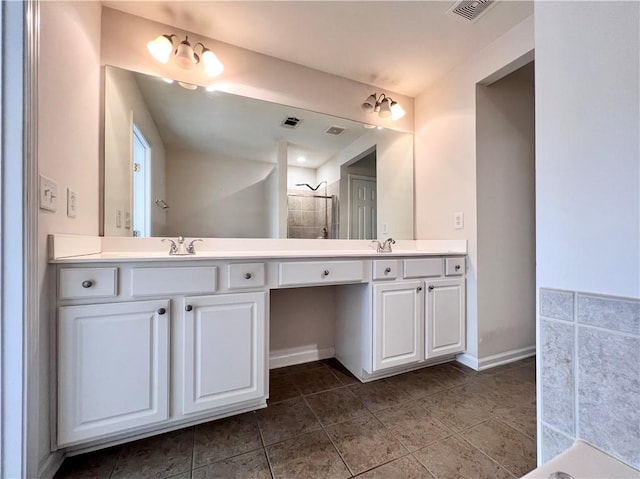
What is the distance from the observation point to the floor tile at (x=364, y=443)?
1129 millimetres

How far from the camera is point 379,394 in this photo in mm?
1633


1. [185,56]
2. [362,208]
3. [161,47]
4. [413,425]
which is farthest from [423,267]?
[161,47]

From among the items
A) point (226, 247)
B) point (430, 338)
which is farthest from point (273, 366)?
point (430, 338)

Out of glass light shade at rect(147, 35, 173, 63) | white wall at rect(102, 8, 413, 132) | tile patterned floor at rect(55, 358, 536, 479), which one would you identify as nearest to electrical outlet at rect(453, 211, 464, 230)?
white wall at rect(102, 8, 413, 132)

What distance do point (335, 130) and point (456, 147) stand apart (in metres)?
0.94

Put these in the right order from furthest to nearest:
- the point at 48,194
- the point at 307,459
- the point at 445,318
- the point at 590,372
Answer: the point at 445,318 < the point at 307,459 < the point at 48,194 < the point at 590,372

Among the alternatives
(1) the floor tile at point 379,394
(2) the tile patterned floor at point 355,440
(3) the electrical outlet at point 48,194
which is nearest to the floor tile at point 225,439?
(2) the tile patterned floor at point 355,440

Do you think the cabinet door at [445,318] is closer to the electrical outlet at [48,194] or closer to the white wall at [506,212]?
the white wall at [506,212]

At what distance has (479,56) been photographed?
1933 millimetres

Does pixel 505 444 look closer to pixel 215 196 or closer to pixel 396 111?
pixel 215 196

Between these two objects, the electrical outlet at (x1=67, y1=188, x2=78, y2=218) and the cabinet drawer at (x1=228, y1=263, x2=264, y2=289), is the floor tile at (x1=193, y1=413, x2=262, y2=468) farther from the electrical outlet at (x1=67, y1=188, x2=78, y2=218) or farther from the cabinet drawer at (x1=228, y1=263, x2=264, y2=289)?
the electrical outlet at (x1=67, y1=188, x2=78, y2=218)

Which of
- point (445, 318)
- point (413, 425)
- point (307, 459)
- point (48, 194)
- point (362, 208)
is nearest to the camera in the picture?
point (48, 194)

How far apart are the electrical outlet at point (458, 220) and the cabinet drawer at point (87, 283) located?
2133mm

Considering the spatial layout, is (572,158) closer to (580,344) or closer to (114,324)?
(580,344)
